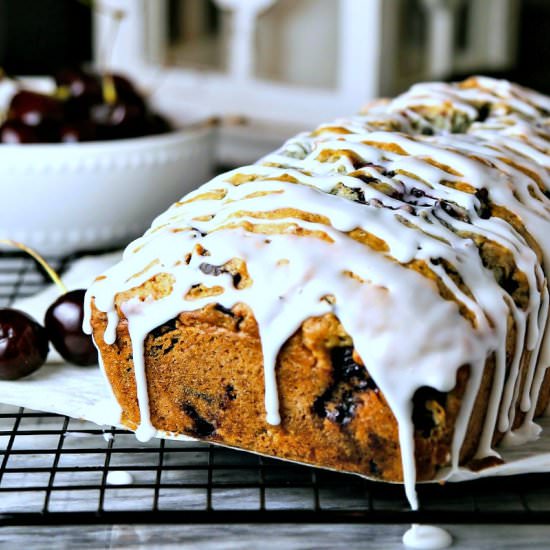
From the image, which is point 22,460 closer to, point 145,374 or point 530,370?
point 145,374

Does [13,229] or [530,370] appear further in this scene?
[13,229]

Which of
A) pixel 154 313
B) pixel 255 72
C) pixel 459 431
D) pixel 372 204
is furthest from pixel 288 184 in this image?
pixel 255 72

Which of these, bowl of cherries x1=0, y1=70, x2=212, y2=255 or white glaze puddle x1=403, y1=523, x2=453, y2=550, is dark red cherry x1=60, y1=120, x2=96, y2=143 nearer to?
bowl of cherries x1=0, y1=70, x2=212, y2=255

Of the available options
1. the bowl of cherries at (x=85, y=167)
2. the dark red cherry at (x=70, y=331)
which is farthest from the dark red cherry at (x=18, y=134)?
the dark red cherry at (x=70, y=331)

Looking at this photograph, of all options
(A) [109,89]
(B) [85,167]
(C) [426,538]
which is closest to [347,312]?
(C) [426,538]

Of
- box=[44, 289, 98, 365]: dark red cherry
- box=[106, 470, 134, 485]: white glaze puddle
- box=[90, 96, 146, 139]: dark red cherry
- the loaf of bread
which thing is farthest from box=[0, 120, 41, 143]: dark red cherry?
box=[106, 470, 134, 485]: white glaze puddle

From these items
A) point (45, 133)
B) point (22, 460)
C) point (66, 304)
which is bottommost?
point (22, 460)

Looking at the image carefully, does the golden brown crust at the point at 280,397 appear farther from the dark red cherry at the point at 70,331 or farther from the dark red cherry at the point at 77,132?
the dark red cherry at the point at 77,132

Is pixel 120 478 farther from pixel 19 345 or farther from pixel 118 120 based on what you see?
pixel 118 120
